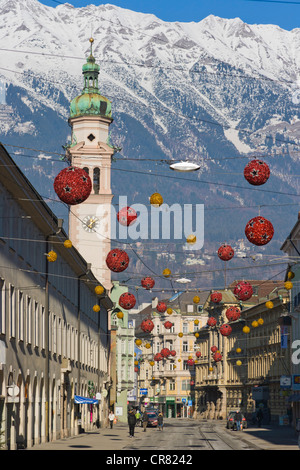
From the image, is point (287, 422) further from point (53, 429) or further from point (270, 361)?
point (53, 429)

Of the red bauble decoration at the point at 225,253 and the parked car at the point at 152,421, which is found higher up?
the red bauble decoration at the point at 225,253

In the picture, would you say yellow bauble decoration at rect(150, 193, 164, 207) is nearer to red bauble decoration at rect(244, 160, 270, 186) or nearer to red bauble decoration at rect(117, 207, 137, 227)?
red bauble decoration at rect(244, 160, 270, 186)

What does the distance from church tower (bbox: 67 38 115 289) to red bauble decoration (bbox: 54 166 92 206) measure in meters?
63.6

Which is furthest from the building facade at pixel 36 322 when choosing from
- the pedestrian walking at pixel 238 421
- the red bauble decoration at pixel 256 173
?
the pedestrian walking at pixel 238 421

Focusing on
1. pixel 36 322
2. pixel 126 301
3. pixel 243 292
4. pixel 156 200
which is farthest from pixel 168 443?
pixel 156 200

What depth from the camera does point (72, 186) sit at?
3275cm

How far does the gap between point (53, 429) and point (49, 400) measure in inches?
94.6

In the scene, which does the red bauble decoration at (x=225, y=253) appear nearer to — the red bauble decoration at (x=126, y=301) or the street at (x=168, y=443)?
the street at (x=168, y=443)

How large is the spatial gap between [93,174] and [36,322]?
55615 millimetres

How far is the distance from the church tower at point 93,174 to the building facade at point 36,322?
81.2 feet

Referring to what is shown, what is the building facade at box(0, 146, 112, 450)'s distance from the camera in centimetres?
3938

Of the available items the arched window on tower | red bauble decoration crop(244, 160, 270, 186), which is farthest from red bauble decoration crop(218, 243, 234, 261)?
the arched window on tower

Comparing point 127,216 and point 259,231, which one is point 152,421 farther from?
point 259,231

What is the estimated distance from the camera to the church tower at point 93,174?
99875 millimetres
